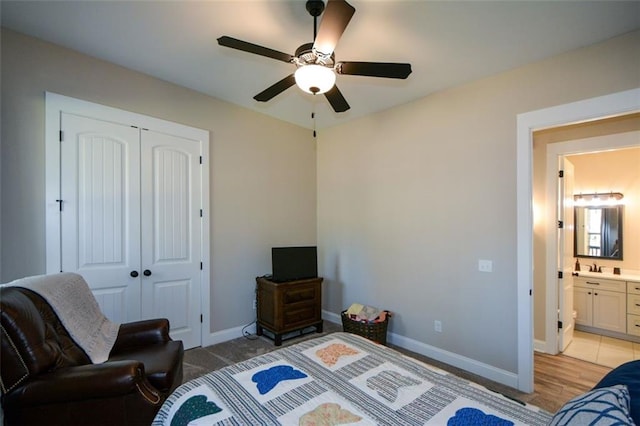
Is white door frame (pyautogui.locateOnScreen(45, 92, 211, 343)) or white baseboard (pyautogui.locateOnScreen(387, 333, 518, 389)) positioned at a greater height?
white door frame (pyautogui.locateOnScreen(45, 92, 211, 343))

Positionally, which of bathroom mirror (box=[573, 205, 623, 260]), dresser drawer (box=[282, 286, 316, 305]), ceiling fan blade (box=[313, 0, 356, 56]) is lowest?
dresser drawer (box=[282, 286, 316, 305])

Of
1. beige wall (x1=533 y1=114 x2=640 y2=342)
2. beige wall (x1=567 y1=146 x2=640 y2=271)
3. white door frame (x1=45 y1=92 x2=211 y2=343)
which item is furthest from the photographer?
beige wall (x1=567 y1=146 x2=640 y2=271)

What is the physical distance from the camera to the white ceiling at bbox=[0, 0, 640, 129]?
191cm

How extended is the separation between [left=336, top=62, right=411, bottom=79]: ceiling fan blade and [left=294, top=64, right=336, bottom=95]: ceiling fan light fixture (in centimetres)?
14

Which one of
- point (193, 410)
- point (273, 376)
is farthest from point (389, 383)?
point (193, 410)

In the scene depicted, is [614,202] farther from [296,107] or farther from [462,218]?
[296,107]

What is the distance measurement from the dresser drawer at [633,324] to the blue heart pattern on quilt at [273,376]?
445cm

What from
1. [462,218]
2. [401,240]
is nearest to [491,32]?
[462,218]

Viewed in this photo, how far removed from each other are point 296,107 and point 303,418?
327 cm

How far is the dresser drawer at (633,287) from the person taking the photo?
3.58 m

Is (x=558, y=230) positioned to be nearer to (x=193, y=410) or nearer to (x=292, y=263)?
(x=292, y=263)

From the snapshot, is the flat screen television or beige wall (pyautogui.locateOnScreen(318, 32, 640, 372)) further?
the flat screen television

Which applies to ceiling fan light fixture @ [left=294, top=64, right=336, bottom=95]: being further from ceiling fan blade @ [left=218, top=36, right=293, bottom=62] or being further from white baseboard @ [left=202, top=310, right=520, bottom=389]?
white baseboard @ [left=202, top=310, right=520, bottom=389]

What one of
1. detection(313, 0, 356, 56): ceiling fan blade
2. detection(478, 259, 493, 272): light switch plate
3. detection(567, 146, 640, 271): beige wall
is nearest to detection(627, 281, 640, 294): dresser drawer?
detection(567, 146, 640, 271): beige wall
